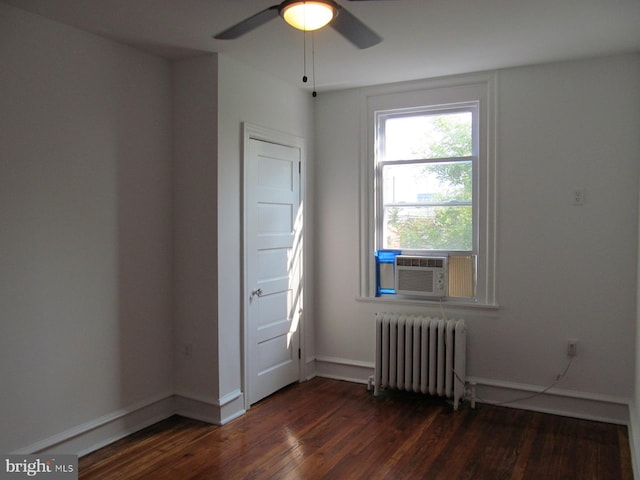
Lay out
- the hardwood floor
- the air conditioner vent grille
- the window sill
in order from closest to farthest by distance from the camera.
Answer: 1. the hardwood floor
2. the window sill
3. the air conditioner vent grille

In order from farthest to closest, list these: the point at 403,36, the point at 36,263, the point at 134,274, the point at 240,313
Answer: the point at 240,313
the point at 134,274
the point at 403,36
the point at 36,263

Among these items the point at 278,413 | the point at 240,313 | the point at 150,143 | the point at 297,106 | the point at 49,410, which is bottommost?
the point at 278,413

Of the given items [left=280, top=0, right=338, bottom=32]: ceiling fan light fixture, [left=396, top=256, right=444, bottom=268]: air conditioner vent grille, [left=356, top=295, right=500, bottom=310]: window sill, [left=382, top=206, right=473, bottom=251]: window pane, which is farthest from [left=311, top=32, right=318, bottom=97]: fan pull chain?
[left=356, top=295, right=500, bottom=310]: window sill

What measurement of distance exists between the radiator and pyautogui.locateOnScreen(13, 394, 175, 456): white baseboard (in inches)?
67.4

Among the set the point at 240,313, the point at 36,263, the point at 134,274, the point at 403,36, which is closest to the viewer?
the point at 36,263

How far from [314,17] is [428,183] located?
233 centimetres

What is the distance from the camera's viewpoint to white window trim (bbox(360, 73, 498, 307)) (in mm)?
3926

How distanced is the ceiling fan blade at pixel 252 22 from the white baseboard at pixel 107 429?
2.44 meters

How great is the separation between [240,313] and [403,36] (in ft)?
7.33

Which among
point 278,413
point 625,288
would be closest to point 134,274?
point 278,413

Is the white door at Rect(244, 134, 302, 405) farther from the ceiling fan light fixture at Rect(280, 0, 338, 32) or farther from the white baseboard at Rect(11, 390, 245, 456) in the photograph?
the ceiling fan light fixture at Rect(280, 0, 338, 32)

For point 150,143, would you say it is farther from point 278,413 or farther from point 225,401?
point 278,413

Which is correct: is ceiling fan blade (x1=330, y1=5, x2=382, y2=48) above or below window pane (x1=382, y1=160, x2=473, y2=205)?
above

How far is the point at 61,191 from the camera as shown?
2.95 meters
